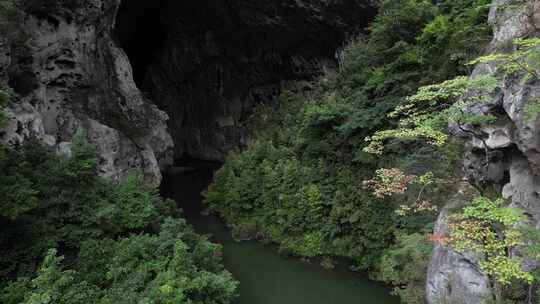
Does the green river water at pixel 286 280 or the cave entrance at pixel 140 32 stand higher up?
the cave entrance at pixel 140 32

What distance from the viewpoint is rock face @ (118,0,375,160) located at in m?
19.7

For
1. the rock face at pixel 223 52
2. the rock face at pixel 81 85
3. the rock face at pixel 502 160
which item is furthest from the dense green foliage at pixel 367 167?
the rock face at pixel 223 52

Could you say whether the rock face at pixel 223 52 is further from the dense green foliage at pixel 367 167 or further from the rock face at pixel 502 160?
the rock face at pixel 502 160

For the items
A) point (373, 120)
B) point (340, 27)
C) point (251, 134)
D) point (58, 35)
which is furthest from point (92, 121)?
point (340, 27)

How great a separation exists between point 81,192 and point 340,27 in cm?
1615

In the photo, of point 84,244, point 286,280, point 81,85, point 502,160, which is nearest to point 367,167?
point 286,280

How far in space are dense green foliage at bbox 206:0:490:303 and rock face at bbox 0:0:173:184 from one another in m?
4.60

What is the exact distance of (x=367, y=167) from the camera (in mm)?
11383

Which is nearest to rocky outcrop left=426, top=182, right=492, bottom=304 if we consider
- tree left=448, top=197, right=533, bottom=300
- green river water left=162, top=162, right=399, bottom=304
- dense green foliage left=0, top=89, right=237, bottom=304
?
tree left=448, top=197, right=533, bottom=300

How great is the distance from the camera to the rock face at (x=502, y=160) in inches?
209

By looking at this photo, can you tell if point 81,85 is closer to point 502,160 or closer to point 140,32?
point 502,160

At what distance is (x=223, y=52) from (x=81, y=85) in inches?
506

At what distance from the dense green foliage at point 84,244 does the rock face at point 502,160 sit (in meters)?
4.41

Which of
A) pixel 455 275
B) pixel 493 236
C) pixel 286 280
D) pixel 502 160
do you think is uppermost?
pixel 502 160
